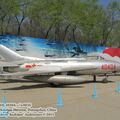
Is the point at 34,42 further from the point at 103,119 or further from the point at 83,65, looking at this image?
the point at 103,119

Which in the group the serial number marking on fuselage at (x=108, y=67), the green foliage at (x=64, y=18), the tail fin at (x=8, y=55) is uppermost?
the green foliage at (x=64, y=18)

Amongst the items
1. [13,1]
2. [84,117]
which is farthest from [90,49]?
[84,117]

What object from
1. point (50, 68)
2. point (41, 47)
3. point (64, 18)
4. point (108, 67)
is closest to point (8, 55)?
point (50, 68)

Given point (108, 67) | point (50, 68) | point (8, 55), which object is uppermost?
point (8, 55)

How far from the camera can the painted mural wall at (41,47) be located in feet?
99.0

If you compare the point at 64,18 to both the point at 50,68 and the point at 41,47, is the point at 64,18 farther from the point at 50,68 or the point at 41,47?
the point at 50,68

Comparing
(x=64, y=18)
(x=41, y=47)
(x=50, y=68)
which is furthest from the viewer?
(x=64, y=18)

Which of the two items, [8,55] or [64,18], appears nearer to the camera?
[8,55]

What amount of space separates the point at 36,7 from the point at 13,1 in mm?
4417

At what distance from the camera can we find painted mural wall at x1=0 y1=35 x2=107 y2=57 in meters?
30.2

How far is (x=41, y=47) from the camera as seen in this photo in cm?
3294

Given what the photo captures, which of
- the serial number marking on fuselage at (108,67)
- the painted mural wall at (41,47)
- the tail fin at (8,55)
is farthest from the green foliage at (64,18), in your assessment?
the serial number marking on fuselage at (108,67)

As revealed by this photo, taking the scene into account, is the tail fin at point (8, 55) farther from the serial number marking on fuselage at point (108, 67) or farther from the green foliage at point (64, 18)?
the green foliage at point (64, 18)

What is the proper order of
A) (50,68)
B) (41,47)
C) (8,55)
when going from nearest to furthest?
1. (50,68)
2. (8,55)
3. (41,47)
